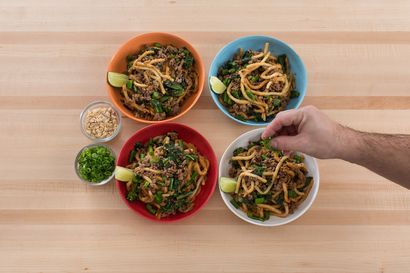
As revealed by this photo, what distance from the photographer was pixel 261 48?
7.20 ft

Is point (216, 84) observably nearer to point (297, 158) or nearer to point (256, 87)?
point (256, 87)

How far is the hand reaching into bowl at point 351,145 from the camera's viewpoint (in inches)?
65.5

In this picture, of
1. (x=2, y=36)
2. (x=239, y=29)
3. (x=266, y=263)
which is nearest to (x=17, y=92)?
(x=2, y=36)

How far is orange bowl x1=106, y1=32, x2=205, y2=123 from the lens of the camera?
2069mm

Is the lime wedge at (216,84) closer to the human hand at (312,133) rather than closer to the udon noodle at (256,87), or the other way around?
the udon noodle at (256,87)

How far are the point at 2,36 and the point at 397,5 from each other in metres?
2.22

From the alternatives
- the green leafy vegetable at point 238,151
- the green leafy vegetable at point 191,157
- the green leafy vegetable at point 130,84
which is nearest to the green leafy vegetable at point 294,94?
the green leafy vegetable at point 238,151

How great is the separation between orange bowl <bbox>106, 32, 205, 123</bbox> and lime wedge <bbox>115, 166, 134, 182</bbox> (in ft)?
0.92

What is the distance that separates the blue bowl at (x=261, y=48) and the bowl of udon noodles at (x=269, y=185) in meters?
0.18

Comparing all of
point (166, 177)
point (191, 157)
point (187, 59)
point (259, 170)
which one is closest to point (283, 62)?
point (187, 59)

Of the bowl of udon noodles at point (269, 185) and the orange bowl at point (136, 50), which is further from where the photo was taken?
the orange bowl at point (136, 50)

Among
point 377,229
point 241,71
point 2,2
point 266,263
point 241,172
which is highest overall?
point 2,2

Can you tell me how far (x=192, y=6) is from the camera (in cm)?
232

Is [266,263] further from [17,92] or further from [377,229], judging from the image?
[17,92]
